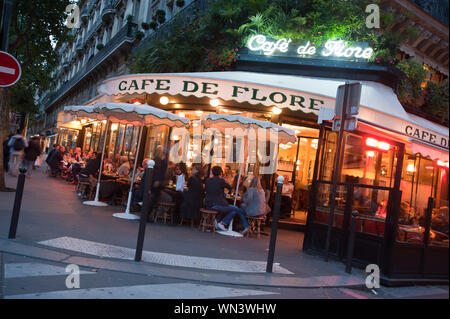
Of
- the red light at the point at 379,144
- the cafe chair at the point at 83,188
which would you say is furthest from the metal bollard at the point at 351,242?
the cafe chair at the point at 83,188

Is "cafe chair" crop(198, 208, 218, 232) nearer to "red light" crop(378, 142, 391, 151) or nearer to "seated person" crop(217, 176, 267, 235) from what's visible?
"seated person" crop(217, 176, 267, 235)

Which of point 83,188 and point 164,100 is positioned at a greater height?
point 164,100

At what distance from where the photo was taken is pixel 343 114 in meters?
6.83

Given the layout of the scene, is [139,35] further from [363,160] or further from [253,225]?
[253,225]

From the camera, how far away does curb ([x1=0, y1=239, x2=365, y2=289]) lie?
16.0 feet

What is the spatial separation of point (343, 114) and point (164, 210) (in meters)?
4.72

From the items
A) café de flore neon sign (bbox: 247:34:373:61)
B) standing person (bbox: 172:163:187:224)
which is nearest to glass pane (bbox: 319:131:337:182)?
café de flore neon sign (bbox: 247:34:373:61)

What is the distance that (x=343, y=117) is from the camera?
682 centimetres

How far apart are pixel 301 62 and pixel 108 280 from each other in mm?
9642

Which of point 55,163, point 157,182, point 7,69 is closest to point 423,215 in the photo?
point 157,182

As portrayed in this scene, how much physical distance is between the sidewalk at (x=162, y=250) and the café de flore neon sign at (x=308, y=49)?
→ 6.09 m

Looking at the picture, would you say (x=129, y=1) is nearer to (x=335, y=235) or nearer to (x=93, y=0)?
(x=93, y=0)

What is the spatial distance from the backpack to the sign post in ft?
41.6

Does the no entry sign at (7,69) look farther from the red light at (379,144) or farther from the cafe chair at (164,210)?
the red light at (379,144)
